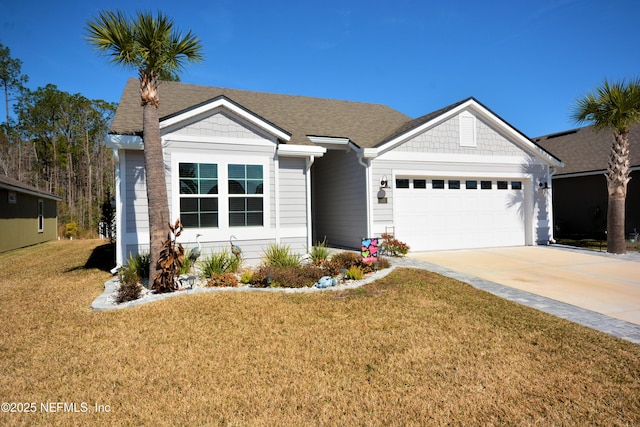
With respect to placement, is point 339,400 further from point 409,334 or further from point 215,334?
point 215,334

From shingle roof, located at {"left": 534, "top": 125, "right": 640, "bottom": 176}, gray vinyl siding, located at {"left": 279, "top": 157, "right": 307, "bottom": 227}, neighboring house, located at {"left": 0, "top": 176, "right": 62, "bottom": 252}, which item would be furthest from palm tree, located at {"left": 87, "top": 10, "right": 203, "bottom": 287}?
shingle roof, located at {"left": 534, "top": 125, "right": 640, "bottom": 176}

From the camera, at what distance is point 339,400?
339 centimetres

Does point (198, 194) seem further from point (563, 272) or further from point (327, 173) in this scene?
point (563, 272)

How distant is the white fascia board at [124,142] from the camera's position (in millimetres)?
8859

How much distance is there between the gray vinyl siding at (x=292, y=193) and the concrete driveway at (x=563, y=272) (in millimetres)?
3852

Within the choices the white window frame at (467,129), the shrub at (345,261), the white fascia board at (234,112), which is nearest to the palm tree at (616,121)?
the white window frame at (467,129)

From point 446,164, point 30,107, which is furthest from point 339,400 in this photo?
point 30,107

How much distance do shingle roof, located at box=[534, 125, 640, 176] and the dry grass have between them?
13966mm

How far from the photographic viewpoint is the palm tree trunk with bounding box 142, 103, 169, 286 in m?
7.45

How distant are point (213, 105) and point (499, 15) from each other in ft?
36.1

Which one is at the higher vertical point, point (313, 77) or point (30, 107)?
point (30, 107)

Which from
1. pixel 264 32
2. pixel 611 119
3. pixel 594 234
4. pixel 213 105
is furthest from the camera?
pixel 594 234

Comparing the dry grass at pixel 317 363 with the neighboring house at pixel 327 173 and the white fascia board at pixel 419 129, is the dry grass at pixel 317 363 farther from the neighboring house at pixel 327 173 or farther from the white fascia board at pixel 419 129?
the white fascia board at pixel 419 129

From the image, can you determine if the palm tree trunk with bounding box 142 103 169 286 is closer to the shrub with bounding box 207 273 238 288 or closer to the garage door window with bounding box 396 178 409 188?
the shrub with bounding box 207 273 238 288
